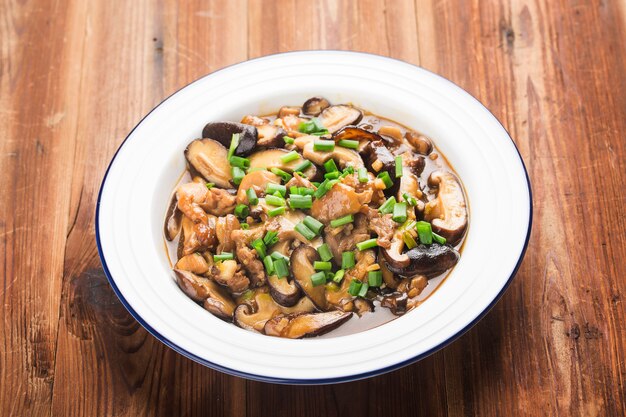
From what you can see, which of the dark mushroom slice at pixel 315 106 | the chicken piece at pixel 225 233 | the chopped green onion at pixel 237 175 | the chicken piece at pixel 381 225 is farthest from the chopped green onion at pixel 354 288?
the dark mushroom slice at pixel 315 106

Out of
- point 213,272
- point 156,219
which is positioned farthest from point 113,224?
point 213,272

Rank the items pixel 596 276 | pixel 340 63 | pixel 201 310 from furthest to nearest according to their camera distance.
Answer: pixel 340 63 → pixel 596 276 → pixel 201 310

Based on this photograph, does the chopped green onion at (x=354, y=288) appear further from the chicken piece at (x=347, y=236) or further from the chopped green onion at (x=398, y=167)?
the chopped green onion at (x=398, y=167)

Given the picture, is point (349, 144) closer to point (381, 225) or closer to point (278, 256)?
point (381, 225)

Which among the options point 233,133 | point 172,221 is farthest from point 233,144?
point 172,221

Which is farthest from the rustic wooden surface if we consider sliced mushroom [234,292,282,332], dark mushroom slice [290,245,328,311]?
dark mushroom slice [290,245,328,311]

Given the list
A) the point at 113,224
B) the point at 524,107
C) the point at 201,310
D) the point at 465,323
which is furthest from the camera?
the point at 524,107

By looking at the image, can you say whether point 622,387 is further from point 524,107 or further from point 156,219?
point 156,219
